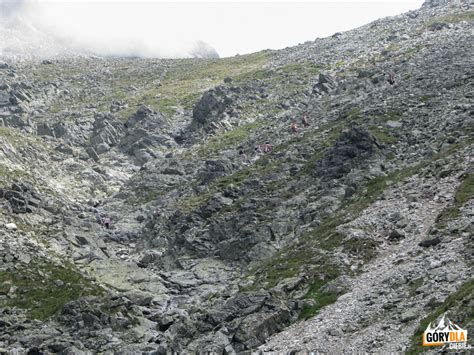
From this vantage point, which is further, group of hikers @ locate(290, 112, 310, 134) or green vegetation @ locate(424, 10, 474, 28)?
green vegetation @ locate(424, 10, 474, 28)

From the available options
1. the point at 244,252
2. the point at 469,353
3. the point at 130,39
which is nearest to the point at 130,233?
the point at 244,252

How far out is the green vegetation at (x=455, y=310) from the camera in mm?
19391

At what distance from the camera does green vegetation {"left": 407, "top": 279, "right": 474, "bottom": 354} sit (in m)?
19.4

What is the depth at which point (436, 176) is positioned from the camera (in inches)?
1391

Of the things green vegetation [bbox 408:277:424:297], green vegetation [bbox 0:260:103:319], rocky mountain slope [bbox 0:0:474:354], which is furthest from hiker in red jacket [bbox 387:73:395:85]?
green vegetation [bbox 408:277:424:297]

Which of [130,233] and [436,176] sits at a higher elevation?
[130,233]

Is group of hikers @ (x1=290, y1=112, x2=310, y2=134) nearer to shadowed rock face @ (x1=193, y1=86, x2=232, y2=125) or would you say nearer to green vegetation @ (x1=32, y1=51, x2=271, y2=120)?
shadowed rock face @ (x1=193, y1=86, x2=232, y2=125)

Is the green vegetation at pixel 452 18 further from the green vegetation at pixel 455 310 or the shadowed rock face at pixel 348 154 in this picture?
the green vegetation at pixel 455 310

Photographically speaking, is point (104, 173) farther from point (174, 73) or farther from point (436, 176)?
point (174, 73)

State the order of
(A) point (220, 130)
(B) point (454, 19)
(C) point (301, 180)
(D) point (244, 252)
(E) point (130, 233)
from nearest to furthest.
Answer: (D) point (244, 252)
(C) point (301, 180)
(E) point (130, 233)
(A) point (220, 130)
(B) point (454, 19)

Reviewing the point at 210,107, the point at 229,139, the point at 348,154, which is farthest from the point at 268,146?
the point at 210,107

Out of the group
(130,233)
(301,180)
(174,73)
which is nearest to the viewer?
(301,180)

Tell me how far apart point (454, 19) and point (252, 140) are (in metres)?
44.8

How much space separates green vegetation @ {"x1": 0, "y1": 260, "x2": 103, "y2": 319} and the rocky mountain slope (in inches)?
5.3
